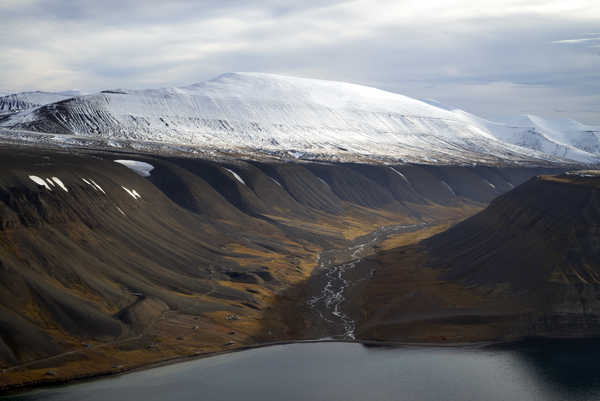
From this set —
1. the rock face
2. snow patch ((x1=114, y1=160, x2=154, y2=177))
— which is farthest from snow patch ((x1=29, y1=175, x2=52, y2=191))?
snow patch ((x1=114, y1=160, x2=154, y2=177))

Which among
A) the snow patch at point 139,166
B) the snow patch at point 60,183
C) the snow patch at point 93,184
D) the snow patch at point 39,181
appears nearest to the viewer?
the snow patch at point 39,181

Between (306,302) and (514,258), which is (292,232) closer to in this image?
(306,302)

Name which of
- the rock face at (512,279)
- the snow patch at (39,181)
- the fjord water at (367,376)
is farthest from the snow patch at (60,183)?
the rock face at (512,279)

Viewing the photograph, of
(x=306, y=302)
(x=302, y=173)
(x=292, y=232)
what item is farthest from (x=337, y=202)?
(x=306, y=302)

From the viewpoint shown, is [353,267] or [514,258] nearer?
[514,258]

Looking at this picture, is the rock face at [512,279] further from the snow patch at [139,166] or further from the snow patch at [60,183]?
the snow patch at [139,166]

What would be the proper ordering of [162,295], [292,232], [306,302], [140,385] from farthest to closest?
[292,232] → [306,302] → [162,295] → [140,385]

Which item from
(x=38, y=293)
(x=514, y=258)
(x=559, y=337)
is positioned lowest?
(x=559, y=337)

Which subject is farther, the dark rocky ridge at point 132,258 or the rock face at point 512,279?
the rock face at point 512,279
